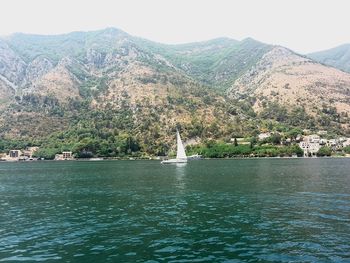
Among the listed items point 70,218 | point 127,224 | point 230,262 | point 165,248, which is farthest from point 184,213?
point 230,262

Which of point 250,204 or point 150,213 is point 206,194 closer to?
point 250,204

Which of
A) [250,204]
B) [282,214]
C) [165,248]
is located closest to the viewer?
[165,248]

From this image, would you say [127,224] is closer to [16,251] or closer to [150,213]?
[150,213]

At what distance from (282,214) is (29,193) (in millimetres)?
52942

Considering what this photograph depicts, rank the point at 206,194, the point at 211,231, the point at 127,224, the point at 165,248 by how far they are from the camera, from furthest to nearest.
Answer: the point at 206,194 → the point at 127,224 → the point at 211,231 → the point at 165,248

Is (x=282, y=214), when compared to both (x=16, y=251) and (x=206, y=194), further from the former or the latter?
(x=16, y=251)

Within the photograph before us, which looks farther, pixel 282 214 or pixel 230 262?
pixel 282 214

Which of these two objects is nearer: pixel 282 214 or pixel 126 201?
pixel 282 214

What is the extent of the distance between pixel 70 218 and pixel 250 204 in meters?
25.4

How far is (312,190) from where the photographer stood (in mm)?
76812

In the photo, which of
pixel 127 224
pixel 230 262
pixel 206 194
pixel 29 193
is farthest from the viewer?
pixel 29 193

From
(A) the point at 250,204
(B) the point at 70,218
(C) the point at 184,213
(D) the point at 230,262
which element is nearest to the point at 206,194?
(A) the point at 250,204

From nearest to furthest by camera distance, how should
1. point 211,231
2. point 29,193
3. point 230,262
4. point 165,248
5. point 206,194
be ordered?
point 230,262, point 165,248, point 211,231, point 206,194, point 29,193

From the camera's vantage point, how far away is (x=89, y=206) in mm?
61344
